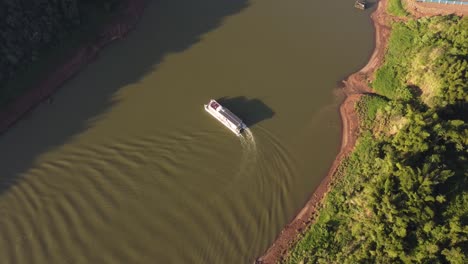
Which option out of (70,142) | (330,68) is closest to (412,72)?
(330,68)

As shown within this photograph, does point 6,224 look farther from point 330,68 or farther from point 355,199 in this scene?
point 330,68

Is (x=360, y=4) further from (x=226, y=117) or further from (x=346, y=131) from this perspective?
(x=226, y=117)

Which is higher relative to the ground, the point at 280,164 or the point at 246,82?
the point at 246,82

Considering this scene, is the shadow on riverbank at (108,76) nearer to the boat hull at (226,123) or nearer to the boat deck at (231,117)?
the boat hull at (226,123)

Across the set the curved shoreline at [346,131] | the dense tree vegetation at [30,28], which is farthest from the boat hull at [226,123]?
the dense tree vegetation at [30,28]

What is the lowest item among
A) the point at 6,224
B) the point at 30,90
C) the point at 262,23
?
the point at 6,224

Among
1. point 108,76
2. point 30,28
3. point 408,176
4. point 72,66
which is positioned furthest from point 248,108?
point 30,28
